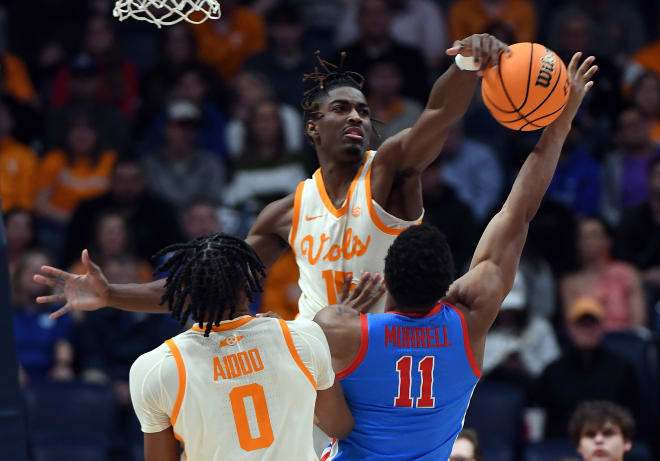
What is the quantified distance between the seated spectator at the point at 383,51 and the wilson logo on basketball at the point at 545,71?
5912 millimetres

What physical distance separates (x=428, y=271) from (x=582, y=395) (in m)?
4.26

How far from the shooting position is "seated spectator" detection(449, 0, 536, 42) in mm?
11445

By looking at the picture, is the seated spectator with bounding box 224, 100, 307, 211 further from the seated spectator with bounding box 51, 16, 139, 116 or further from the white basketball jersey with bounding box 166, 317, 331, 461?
the white basketball jersey with bounding box 166, 317, 331, 461

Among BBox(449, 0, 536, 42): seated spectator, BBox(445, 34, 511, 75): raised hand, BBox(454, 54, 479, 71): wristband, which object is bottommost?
BBox(454, 54, 479, 71): wristband

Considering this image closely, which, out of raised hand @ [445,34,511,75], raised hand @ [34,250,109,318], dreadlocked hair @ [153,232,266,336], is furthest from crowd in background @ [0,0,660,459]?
dreadlocked hair @ [153,232,266,336]

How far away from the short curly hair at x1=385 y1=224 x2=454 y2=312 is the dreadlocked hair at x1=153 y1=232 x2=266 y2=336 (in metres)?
0.57

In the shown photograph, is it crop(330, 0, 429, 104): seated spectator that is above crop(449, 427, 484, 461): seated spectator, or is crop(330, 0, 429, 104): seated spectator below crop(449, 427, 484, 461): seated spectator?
above

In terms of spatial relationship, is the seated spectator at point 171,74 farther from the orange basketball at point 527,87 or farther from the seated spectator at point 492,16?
the orange basketball at point 527,87

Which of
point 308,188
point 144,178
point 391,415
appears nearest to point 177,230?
point 144,178

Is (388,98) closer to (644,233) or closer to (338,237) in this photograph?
(644,233)

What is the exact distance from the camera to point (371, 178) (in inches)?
212

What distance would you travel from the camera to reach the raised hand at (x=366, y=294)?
16.3 ft

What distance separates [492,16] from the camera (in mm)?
11430

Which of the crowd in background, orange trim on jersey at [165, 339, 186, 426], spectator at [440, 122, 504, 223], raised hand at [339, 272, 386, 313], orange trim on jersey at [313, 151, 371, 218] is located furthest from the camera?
spectator at [440, 122, 504, 223]
